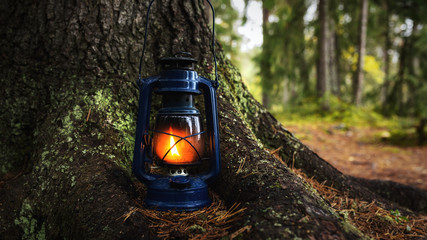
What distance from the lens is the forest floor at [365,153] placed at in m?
4.28

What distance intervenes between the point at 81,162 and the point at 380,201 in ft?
7.21

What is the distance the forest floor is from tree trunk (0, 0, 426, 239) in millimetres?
2377

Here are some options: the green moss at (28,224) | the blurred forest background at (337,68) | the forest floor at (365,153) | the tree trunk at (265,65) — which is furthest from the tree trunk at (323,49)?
the green moss at (28,224)

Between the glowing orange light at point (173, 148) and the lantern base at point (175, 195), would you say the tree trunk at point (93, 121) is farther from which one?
the glowing orange light at point (173, 148)

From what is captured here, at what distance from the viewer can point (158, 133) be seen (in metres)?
1.66

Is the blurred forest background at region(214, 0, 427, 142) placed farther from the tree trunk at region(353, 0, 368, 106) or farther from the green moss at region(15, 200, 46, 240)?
the green moss at region(15, 200, 46, 240)

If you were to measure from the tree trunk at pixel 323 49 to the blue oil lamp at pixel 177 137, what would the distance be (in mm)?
9412

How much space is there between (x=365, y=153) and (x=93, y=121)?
17.9ft

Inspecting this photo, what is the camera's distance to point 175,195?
1.51m

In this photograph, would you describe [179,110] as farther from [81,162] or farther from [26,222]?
[26,222]

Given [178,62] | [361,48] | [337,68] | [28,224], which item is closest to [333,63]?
[337,68]

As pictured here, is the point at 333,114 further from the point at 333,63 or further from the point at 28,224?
the point at 28,224

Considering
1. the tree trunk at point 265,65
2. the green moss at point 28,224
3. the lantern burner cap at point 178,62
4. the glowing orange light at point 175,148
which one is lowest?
the green moss at point 28,224

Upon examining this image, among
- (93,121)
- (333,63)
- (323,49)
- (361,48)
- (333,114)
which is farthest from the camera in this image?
(333,63)
